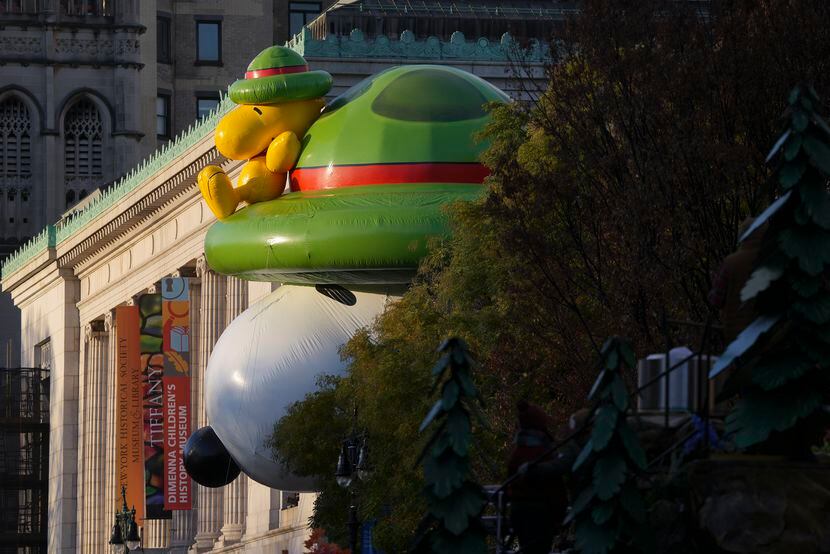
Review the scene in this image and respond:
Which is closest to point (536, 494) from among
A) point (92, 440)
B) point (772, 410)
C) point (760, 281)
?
point (772, 410)

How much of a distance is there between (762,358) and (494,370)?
46.3ft

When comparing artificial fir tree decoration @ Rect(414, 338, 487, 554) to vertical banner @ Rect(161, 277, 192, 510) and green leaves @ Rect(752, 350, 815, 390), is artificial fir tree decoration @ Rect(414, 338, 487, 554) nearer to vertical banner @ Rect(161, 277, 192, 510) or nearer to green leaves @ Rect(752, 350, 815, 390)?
green leaves @ Rect(752, 350, 815, 390)

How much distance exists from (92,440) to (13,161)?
4161 cm

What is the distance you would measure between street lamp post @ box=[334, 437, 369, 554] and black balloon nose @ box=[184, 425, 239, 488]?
6.20 meters

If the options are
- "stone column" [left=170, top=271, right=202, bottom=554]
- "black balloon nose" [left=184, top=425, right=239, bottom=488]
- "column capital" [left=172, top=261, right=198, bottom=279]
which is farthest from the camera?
"column capital" [left=172, top=261, right=198, bottom=279]

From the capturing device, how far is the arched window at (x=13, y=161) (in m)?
116

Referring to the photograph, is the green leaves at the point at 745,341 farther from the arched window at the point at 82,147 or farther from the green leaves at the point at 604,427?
the arched window at the point at 82,147

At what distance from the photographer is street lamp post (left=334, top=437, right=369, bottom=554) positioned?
3622 centimetres

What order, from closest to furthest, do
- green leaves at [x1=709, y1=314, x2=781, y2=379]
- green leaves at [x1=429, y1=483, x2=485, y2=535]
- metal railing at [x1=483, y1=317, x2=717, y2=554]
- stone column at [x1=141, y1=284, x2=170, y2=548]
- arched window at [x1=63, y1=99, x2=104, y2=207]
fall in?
green leaves at [x1=709, y1=314, x2=781, y2=379]
metal railing at [x1=483, y1=317, x2=717, y2=554]
green leaves at [x1=429, y1=483, x2=485, y2=535]
stone column at [x1=141, y1=284, x2=170, y2=548]
arched window at [x1=63, y1=99, x2=104, y2=207]

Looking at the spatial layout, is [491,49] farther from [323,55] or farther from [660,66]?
[660,66]

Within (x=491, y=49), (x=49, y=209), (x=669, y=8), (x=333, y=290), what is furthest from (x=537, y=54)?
(x=49, y=209)

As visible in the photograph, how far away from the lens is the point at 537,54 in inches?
2184

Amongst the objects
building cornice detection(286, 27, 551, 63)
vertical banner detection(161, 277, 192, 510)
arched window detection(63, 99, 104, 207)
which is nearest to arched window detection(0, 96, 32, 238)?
arched window detection(63, 99, 104, 207)

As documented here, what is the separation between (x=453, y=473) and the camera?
22.3 meters
